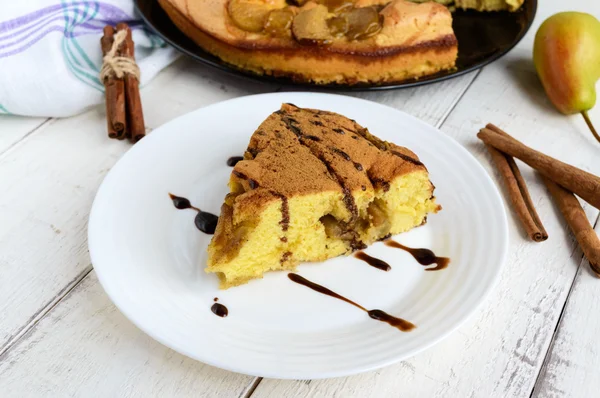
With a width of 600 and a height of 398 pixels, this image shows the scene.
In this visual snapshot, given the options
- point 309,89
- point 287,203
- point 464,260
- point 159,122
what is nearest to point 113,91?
point 159,122

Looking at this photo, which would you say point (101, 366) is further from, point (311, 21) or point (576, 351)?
point (311, 21)

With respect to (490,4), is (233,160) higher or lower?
lower

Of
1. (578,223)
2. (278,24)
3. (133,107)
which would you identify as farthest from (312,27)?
(578,223)

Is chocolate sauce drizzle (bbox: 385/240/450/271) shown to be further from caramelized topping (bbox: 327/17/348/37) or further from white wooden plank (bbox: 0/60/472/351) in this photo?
caramelized topping (bbox: 327/17/348/37)

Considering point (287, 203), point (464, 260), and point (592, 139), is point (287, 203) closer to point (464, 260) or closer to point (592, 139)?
point (464, 260)

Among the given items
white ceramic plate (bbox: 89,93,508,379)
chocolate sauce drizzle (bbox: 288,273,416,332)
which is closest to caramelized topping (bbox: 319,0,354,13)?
white ceramic plate (bbox: 89,93,508,379)

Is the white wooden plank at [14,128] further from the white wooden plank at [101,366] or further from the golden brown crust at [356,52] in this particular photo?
the white wooden plank at [101,366]

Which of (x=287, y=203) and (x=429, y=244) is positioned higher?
(x=287, y=203)
